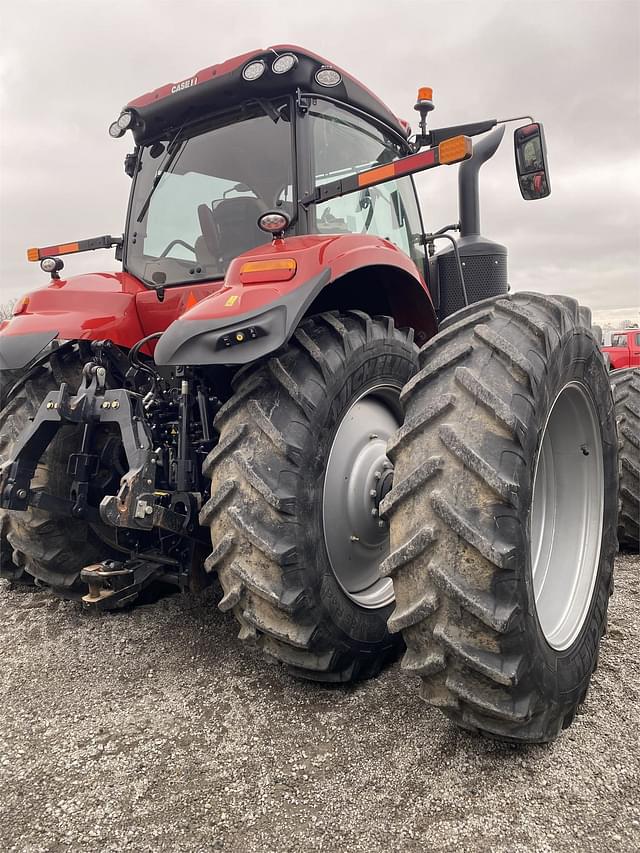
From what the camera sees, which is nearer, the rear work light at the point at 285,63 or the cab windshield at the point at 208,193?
the rear work light at the point at 285,63

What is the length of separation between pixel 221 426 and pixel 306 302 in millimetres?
500

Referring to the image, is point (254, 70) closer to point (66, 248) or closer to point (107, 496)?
point (66, 248)

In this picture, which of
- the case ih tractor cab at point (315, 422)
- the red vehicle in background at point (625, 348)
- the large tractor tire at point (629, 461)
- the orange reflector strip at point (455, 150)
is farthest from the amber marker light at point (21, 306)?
the red vehicle in background at point (625, 348)

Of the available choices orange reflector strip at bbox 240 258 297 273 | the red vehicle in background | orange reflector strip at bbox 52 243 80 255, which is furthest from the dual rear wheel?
the red vehicle in background

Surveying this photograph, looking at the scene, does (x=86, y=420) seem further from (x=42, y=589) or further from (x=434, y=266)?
(x=434, y=266)

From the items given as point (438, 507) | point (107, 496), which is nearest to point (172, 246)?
point (107, 496)

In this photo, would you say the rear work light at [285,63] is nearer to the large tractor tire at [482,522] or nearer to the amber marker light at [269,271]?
the amber marker light at [269,271]

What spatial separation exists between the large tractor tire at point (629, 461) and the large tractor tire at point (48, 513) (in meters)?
3.00

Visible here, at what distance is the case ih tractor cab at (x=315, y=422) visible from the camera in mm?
1579

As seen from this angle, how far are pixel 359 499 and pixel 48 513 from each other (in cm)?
140

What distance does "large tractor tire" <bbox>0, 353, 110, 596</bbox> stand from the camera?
268cm

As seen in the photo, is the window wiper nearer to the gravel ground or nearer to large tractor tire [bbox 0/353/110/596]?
large tractor tire [bbox 0/353/110/596]

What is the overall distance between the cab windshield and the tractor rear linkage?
766 millimetres

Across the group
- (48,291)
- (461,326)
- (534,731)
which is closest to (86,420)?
(48,291)
